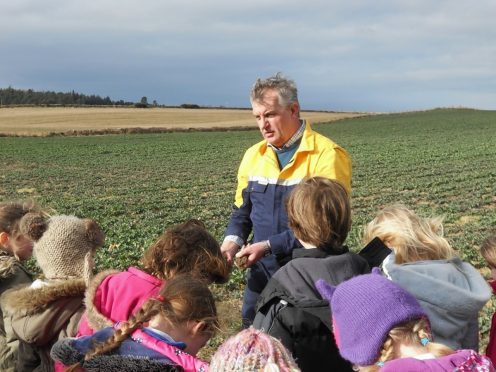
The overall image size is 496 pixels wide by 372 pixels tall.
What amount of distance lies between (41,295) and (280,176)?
5.58ft

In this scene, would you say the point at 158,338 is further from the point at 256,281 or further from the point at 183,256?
the point at 256,281

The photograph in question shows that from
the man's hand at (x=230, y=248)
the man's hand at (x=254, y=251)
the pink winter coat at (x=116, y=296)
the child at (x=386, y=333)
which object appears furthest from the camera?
the man's hand at (x=230, y=248)

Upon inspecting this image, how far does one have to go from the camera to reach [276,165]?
13.5 feet

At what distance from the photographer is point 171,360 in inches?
101

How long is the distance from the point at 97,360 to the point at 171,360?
316mm

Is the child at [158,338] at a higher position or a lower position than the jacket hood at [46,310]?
higher

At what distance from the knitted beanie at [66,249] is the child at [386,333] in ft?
5.69

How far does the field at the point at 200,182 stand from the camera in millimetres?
12367

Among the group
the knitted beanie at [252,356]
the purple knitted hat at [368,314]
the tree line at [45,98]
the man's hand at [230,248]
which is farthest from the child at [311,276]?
the tree line at [45,98]

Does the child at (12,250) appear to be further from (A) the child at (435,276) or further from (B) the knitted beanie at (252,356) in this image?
(A) the child at (435,276)

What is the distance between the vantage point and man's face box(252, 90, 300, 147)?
403cm

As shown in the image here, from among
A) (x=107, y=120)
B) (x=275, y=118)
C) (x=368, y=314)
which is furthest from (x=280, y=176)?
(x=107, y=120)

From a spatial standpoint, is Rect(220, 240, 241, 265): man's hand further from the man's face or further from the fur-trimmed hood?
the fur-trimmed hood

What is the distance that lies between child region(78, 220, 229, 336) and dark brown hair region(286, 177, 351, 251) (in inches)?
19.8
